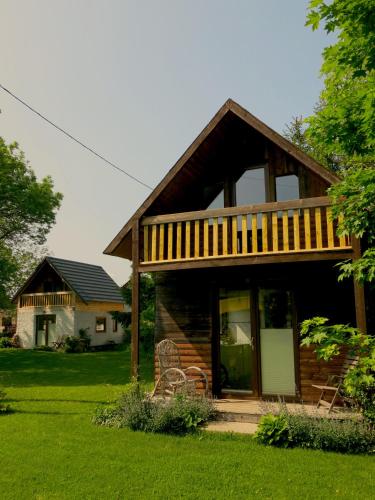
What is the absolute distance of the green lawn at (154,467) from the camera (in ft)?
15.1

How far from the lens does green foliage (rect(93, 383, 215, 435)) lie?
22.8 feet

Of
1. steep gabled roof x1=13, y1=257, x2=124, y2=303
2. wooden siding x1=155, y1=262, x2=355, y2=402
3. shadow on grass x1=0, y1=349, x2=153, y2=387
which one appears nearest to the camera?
wooden siding x1=155, y1=262, x2=355, y2=402

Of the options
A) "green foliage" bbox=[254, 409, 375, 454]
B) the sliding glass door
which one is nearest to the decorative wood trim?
the sliding glass door

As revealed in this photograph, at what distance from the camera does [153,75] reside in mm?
9594

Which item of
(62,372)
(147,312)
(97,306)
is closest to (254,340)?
(147,312)

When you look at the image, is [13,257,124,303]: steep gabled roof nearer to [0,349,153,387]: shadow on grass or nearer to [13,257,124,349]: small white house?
[13,257,124,349]: small white house

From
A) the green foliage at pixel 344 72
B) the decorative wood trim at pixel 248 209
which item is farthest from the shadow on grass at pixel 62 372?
the green foliage at pixel 344 72

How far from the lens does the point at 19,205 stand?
83.1ft

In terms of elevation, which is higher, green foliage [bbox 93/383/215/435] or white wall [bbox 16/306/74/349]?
white wall [bbox 16/306/74/349]

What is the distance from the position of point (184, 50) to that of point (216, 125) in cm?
196

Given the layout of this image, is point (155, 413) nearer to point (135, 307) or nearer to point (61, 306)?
point (135, 307)

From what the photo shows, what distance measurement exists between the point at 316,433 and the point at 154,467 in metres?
2.53

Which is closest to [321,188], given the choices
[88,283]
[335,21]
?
[335,21]

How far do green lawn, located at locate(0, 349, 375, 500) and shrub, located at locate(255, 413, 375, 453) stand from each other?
24 cm
